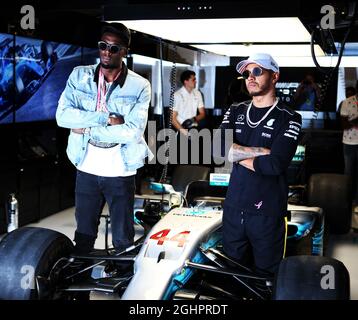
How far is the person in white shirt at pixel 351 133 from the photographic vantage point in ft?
24.2

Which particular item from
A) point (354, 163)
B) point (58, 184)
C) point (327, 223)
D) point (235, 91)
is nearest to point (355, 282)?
point (327, 223)

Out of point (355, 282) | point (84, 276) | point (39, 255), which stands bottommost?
point (355, 282)

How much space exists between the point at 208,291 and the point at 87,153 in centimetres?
114

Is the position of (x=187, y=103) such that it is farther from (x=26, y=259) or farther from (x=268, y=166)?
(x=26, y=259)

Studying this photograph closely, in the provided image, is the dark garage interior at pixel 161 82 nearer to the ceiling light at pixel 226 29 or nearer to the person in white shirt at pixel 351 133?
the ceiling light at pixel 226 29

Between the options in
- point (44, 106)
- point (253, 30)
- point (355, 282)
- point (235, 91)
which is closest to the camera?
point (253, 30)

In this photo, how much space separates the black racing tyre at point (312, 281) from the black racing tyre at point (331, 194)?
2992mm

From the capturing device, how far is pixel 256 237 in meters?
3.20

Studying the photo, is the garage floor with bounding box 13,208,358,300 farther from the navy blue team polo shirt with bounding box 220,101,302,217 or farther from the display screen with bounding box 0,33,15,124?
the navy blue team polo shirt with bounding box 220,101,302,217

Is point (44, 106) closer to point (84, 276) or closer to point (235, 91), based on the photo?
point (235, 91)

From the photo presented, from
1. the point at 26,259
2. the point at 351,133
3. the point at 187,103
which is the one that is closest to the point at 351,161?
the point at 351,133

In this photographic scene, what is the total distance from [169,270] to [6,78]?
3.70 meters

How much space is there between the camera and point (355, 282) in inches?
181

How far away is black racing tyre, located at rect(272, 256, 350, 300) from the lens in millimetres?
2752
